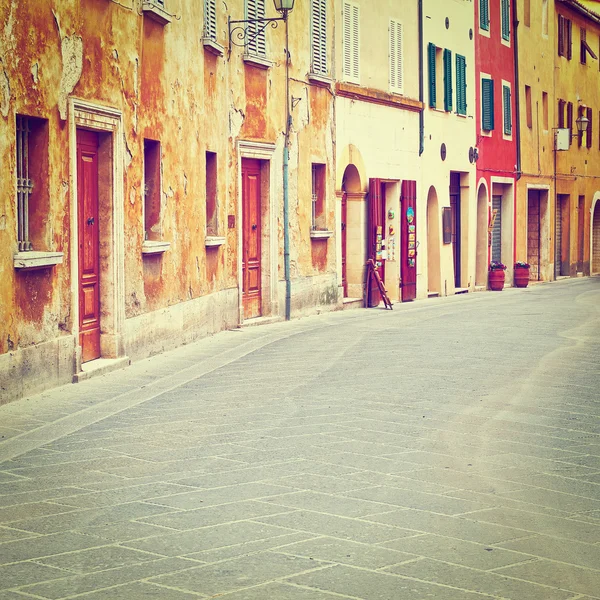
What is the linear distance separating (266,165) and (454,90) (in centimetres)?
1177

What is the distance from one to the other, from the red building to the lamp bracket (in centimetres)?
1444

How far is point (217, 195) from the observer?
18.0 metres

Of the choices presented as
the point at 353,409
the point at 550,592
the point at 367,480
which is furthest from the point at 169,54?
the point at 550,592

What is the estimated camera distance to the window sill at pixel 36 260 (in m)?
10.9

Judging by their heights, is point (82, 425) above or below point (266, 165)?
below

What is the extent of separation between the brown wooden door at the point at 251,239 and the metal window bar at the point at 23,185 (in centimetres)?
801

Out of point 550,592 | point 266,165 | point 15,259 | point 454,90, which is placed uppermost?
point 454,90

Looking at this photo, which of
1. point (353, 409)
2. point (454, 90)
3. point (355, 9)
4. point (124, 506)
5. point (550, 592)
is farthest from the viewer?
point (454, 90)

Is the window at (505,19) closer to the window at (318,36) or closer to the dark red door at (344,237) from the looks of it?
the dark red door at (344,237)

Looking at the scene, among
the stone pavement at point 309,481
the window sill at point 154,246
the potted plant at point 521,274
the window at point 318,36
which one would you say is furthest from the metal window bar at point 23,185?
the potted plant at point 521,274

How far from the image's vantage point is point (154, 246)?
14.8m

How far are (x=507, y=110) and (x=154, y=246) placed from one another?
23.1 meters

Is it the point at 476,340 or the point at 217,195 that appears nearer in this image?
the point at 476,340

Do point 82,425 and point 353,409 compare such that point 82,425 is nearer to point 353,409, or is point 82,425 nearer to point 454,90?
point 353,409
